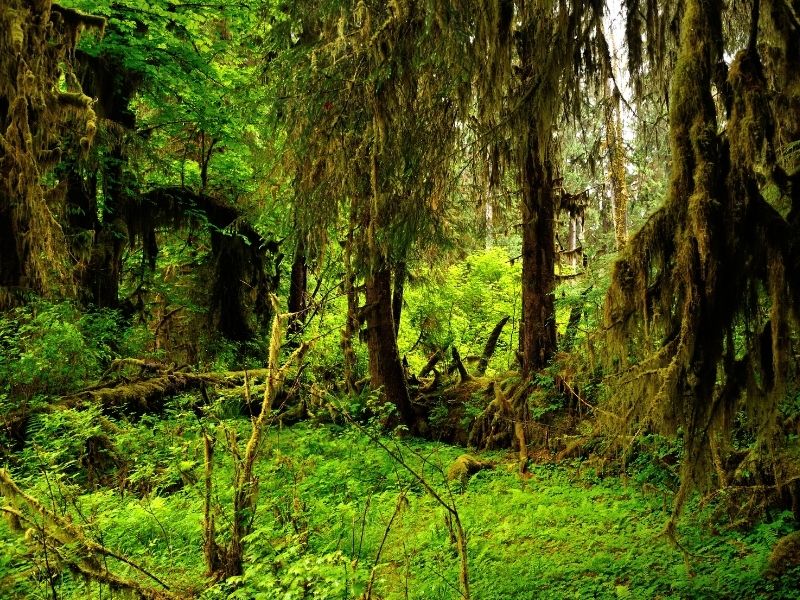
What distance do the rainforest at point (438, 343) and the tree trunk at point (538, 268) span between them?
2.0 inches

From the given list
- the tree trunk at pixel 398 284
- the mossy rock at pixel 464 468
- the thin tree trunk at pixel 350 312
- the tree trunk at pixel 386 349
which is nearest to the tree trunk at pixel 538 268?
the mossy rock at pixel 464 468

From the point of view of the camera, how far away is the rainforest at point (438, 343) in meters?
2.70

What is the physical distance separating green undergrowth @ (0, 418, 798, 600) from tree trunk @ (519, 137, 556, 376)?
5.87ft

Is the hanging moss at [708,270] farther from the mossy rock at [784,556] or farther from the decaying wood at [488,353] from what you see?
the decaying wood at [488,353]

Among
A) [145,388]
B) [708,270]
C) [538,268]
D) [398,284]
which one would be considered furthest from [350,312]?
[708,270]

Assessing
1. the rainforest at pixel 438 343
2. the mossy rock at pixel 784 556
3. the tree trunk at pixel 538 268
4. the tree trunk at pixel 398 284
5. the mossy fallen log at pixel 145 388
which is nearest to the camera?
the rainforest at pixel 438 343

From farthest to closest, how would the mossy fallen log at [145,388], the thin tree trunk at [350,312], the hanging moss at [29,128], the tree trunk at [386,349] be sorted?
the tree trunk at [386,349] < the mossy fallen log at [145,388] < the hanging moss at [29,128] < the thin tree trunk at [350,312]

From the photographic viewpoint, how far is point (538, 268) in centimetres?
829

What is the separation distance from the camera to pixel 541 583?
4250 mm

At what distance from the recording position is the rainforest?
2697 millimetres

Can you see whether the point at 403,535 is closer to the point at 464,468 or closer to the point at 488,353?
the point at 464,468

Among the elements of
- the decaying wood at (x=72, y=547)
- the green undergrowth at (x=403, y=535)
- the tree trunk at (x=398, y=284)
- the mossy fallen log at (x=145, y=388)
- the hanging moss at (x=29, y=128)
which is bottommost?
the green undergrowth at (x=403, y=535)

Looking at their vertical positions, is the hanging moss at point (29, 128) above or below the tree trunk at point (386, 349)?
above

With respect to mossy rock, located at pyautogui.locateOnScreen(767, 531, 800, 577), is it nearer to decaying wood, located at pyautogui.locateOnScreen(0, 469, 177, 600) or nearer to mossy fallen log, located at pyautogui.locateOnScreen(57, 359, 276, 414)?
decaying wood, located at pyautogui.locateOnScreen(0, 469, 177, 600)
